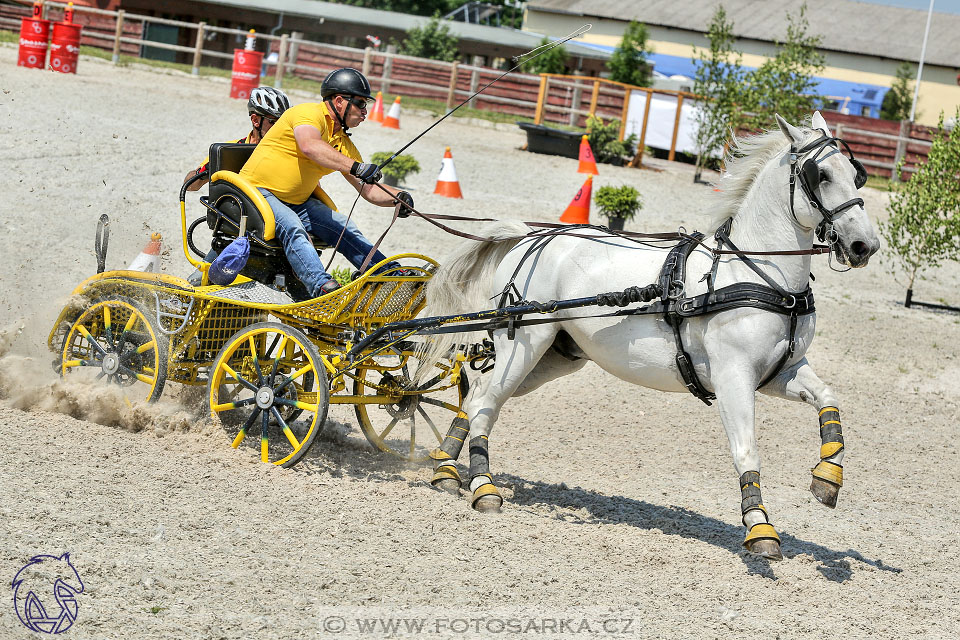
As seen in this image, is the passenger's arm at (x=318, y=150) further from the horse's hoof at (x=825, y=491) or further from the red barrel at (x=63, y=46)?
the red barrel at (x=63, y=46)

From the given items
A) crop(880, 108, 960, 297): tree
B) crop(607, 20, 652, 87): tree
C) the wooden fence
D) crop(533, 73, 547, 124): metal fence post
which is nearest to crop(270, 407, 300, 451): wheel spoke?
crop(880, 108, 960, 297): tree

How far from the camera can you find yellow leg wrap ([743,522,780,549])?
484 centimetres

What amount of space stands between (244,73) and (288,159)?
16226mm

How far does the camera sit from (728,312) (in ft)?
16.6

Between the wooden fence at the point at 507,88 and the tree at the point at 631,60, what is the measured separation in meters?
9.99

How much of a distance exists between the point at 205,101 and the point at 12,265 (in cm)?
1138

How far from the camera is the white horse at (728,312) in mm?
4906

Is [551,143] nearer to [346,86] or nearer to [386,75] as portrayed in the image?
[386,75]

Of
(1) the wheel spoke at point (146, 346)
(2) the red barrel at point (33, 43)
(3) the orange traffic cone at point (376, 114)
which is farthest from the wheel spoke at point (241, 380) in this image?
(2) the red barrel at point (33, 43)

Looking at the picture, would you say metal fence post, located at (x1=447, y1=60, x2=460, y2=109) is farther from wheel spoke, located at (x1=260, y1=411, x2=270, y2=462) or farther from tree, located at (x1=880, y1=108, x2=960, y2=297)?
wheel spoke, located at (x1=260, y1=411, x2=270, y2=462)

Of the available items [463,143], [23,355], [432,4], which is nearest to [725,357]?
[23,355]

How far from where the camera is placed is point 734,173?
5.42m

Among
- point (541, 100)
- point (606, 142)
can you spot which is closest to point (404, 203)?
point (606, 142)

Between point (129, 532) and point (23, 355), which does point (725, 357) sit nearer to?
point (129, 532)
